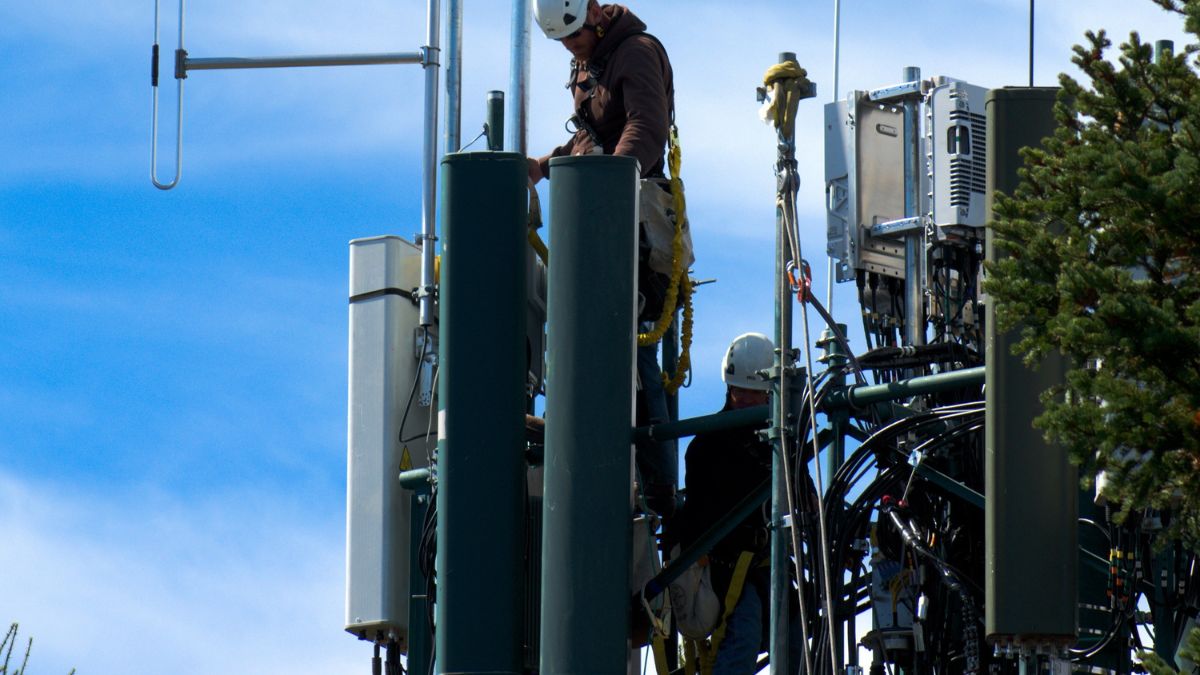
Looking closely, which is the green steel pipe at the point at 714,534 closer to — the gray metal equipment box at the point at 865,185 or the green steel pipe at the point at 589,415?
the green steel pipe at the point at 589,415

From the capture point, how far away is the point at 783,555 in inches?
524

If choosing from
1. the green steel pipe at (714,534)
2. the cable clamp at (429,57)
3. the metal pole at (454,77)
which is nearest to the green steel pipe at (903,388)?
the green steel pipe at (714,534)

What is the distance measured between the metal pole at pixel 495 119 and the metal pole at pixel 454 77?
38cm

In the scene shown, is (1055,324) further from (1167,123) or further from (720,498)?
(720,498)

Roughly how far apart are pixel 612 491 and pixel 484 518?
67 centimetres

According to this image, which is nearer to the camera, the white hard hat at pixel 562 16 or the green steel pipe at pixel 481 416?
the green steel pipe at pixel 481 416

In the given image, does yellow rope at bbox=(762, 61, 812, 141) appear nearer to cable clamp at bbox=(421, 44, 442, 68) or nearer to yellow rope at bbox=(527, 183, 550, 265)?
yellow rope at bbox=(527, 183, 550, 265)

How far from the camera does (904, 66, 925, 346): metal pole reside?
14.4m

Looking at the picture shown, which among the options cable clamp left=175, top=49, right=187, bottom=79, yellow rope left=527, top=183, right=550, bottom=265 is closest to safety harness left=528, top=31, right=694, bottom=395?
yellow rope left=527, top=183, right=550, bottom=265

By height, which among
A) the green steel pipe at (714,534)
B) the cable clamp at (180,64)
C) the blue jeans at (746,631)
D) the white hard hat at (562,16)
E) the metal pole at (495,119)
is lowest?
the blue jeans at (746,631)

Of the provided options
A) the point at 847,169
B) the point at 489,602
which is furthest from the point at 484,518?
the point at 847,169

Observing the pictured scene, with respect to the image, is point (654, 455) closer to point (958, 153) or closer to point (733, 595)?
point (733, 595)

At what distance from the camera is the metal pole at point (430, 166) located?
1530 cm

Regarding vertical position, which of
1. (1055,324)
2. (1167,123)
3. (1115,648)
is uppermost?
(1167,123)
